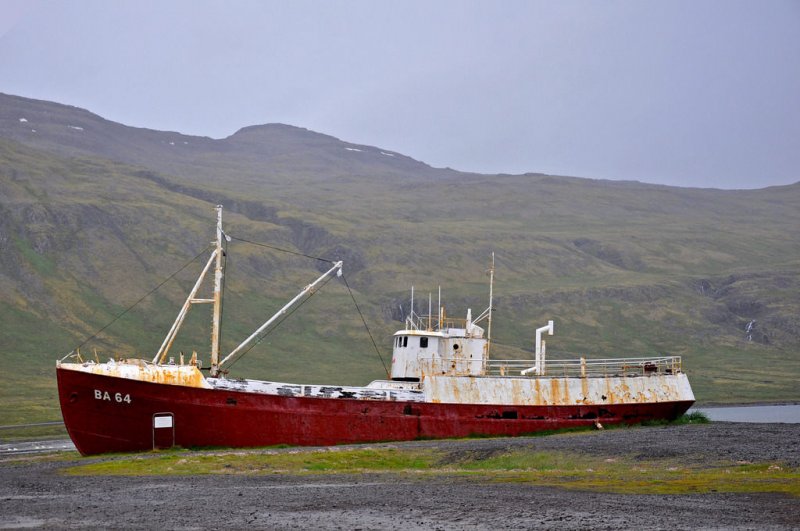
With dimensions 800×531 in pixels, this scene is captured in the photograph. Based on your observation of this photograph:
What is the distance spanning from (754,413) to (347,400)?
184 feet

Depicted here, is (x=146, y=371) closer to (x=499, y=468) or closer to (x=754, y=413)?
(x=499, y=468)

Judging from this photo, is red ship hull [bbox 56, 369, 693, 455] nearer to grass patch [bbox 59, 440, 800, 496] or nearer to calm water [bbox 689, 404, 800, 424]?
grass patch [bbox 59, 440, 800, 496]

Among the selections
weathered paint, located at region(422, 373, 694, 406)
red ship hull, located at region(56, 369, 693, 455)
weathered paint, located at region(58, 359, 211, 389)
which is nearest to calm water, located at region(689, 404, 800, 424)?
weathered paint, located at region(422, 373, 694, 406)

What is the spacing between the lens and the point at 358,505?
1030 inches

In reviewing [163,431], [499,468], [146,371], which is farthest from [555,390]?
[146,371]

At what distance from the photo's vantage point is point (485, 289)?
178 m

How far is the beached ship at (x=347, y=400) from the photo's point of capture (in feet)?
149

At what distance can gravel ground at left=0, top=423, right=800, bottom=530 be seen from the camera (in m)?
23.1

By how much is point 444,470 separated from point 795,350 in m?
149

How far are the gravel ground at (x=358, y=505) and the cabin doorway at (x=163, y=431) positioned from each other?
8.48 meters

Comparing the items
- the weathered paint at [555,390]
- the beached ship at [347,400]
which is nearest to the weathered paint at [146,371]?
the beached ship at [347,400]

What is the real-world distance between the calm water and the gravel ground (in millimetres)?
46566

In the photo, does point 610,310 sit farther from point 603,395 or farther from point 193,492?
point 193,492

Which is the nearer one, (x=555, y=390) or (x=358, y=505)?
(x=358, y=505)
